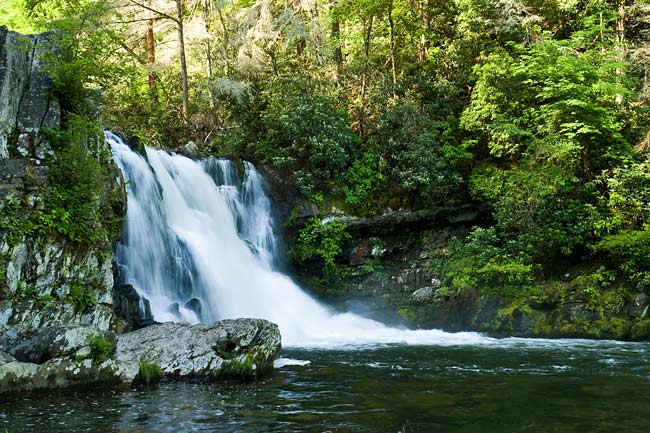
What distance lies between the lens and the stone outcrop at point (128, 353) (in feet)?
24.6

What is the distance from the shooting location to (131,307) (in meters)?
11.0

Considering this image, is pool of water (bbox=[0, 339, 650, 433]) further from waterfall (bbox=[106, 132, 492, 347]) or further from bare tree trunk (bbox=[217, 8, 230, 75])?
bare tree trunk (bbox=[217, 8, 230, 75])

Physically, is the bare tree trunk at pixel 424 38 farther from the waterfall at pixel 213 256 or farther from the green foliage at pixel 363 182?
the waterfall at pixel 213 256

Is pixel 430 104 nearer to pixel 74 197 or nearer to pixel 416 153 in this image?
pixel 416 153

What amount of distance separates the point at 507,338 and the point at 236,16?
16.0 metres

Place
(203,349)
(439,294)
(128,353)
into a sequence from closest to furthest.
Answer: (128,353)
(203,349)
(439,294)

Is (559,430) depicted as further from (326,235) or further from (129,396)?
(326,235)

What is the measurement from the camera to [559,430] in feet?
19.3

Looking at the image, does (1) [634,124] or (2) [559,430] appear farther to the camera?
(1) [634,124]

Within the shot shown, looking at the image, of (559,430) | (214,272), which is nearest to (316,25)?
(214,272)

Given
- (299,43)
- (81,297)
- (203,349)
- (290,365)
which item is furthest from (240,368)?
(299,43)

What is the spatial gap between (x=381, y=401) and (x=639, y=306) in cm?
963

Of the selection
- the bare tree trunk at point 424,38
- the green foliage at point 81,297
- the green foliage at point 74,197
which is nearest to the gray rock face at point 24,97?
the green foliage at point 74,197

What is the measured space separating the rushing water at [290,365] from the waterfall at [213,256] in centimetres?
4
